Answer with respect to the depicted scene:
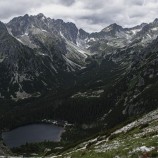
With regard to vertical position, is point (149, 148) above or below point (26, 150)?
above

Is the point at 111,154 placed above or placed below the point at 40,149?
above

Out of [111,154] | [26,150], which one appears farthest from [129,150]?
[26,150]

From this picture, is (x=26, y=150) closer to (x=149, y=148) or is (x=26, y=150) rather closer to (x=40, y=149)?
(x=40, y=149)

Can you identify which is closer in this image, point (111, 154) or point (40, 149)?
point (111, 154)

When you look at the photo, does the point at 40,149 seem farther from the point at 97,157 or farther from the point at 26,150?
the point at 97,157

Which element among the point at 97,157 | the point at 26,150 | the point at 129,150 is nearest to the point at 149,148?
the point at 129,150

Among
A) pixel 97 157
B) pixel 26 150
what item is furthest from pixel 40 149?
pixel 97 157

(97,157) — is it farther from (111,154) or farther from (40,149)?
(40,149)

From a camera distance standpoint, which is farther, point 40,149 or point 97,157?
point 40,149
